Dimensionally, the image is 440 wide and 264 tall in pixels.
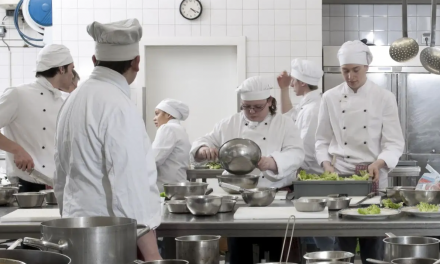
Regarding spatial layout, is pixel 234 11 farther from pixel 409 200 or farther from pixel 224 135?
pixel 409 200

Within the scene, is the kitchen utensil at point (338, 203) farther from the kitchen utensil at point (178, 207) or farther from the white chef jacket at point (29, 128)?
the white chef jacket at point (29, 128)

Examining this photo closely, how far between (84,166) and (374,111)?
245 centimetres

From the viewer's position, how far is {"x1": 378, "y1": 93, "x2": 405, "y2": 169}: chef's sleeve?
4.02m

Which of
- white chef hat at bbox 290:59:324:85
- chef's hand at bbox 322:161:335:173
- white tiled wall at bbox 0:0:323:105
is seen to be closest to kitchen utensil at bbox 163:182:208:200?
chef's hand at bbox 322:161:335:173

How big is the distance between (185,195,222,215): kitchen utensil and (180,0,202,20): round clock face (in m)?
4.43

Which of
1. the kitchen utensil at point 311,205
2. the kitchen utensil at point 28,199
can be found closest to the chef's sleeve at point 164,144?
the kitchen utensil at point 28,199

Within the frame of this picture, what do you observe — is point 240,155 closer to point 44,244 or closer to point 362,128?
point 362,128

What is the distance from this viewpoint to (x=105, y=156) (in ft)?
7.37

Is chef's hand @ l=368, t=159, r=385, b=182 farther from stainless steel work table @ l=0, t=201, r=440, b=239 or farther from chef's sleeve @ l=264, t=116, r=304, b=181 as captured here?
stainless steel work table @ l=0, t=201, r=440, b=239

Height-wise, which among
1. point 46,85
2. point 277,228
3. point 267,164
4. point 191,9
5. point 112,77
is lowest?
point 277,228

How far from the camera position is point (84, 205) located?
91.3 inches

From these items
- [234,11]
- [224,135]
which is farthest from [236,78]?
[224,135]

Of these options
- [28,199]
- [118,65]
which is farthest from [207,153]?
[118,65]

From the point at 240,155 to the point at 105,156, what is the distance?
139 centimetres
